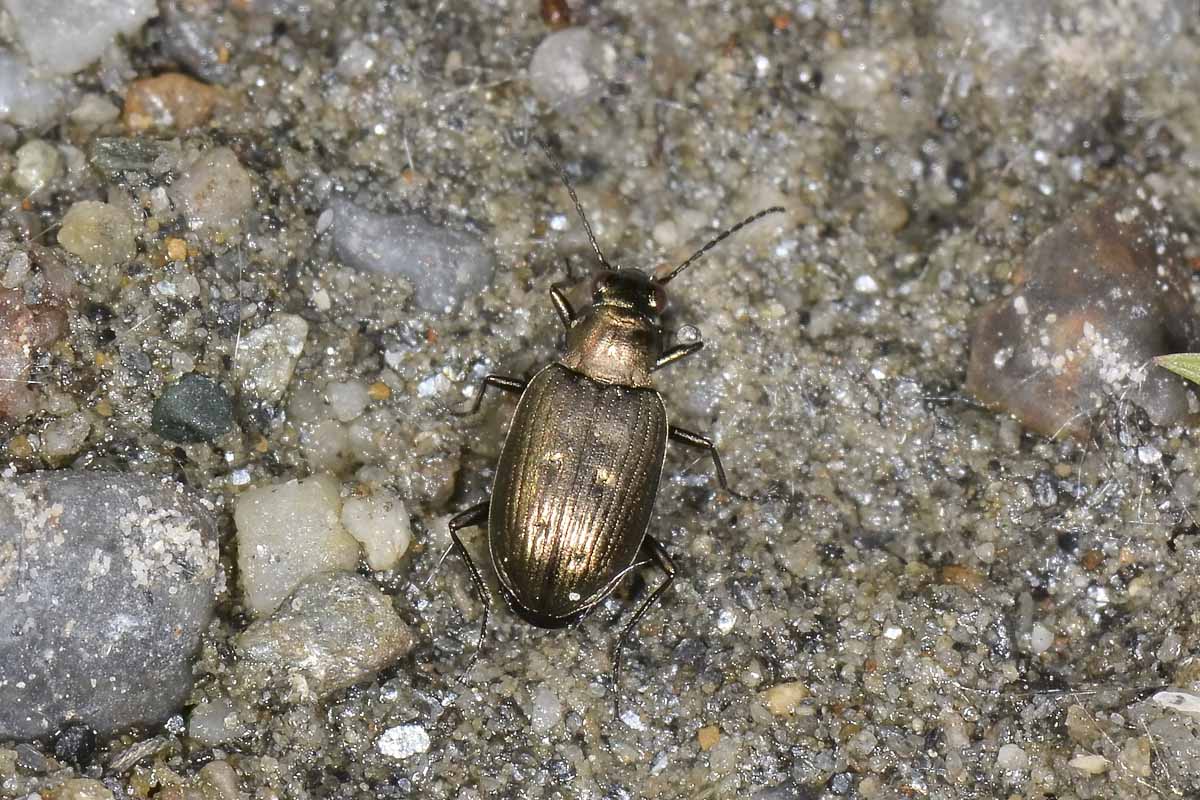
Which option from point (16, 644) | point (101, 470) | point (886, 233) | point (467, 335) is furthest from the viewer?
point (886, 233)

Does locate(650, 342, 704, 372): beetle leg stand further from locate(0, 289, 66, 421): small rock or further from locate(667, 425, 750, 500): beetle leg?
locate(0, 289, 66, 421): small rock

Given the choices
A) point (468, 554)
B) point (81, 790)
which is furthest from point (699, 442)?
point (81, 790)

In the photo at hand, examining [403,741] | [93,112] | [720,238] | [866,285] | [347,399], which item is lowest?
[403,741]

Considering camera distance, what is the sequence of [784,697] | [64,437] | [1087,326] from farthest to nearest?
[1087,326] → [784,697] → [64,437]

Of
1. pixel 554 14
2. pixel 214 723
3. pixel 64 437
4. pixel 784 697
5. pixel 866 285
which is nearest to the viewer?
pixel 214 723

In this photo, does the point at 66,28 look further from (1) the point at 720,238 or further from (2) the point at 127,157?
(1) the point at 720,238

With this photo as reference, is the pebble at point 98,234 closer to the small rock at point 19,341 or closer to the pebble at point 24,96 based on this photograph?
the small rock at point 19,341

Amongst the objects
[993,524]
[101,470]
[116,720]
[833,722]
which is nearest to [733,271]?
[993,524]

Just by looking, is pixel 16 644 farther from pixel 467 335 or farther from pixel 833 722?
pixel 833 722
